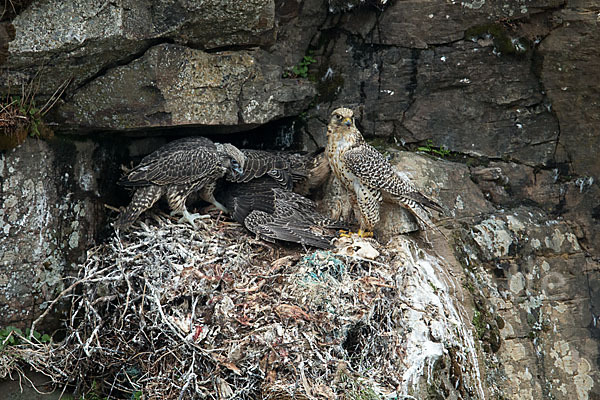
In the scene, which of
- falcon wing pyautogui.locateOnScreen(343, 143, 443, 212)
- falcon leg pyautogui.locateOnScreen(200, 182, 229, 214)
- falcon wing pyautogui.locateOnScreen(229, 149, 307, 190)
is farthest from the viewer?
falcon leg pyautogui.locateOnScreen(200, 182, 229, 214)

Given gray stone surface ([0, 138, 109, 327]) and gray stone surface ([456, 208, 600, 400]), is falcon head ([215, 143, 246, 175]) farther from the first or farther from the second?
gray stone surface ([456, 208, 600, 400])

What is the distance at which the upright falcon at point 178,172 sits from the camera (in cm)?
599

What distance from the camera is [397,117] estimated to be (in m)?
6.67

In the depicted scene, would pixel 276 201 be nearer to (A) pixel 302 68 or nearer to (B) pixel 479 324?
(A) pixel 302 68

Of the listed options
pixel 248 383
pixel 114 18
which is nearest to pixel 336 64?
pixel 114 18

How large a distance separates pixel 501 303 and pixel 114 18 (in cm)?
396

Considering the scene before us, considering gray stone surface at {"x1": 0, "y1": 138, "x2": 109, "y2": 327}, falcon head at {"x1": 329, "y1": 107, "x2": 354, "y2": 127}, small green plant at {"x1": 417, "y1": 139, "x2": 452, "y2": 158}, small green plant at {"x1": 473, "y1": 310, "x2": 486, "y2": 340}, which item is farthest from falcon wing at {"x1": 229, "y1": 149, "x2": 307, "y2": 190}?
small green plant at {"x1": 473, "y1": 310, "x2": 486, "y2": 340}

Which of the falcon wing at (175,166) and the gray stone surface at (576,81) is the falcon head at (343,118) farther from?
the gray stone surface at (576,81)

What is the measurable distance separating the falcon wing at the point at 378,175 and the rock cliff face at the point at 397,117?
14.0 inches

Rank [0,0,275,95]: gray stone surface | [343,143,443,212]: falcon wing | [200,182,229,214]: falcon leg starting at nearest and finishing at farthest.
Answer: [0,0,275,95]: gray stone surface → [343,143,443,212]: falcon wing → [200,182,229,214]: falcon leg

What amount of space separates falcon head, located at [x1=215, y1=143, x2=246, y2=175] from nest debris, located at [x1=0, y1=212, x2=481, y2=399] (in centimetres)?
71

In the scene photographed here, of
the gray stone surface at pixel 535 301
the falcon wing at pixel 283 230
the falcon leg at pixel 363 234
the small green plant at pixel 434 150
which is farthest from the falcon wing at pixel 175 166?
the gray stone surface at pixel 535 301

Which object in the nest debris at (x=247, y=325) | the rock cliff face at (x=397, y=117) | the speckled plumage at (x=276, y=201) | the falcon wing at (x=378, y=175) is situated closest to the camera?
the nest debris at (x=247, y=325)

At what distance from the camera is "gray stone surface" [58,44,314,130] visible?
5.69 m
